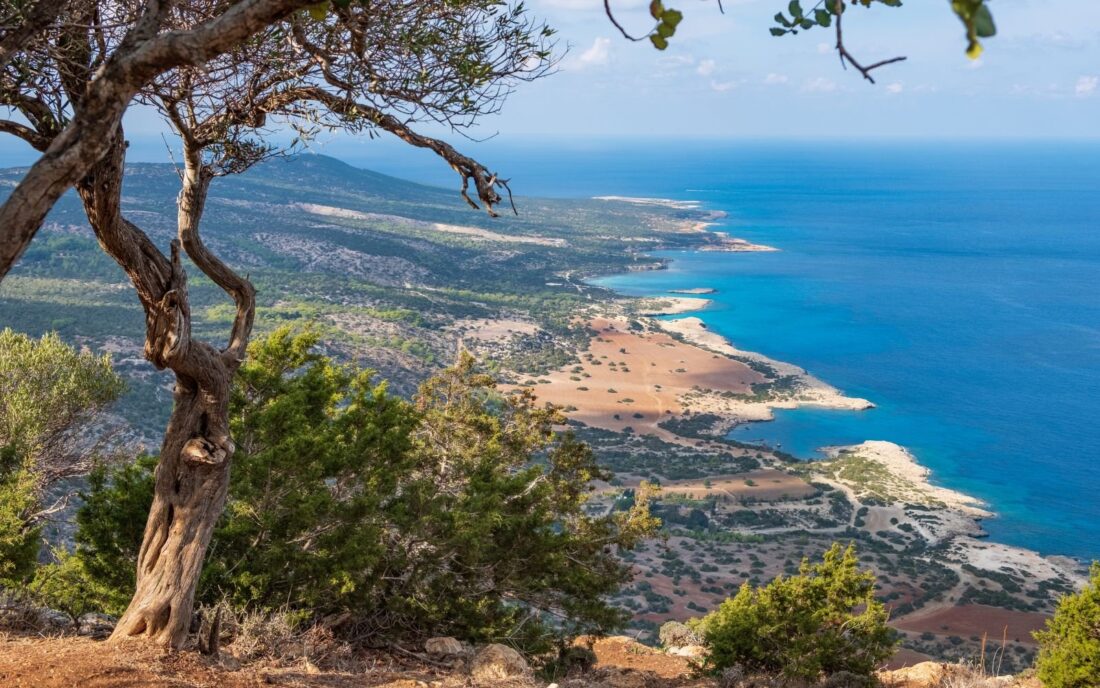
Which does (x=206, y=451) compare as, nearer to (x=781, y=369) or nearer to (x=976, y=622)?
(x=976, y=622)

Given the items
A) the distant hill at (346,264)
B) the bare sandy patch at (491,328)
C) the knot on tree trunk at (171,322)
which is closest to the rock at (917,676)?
the knot on tree trunk at (171,322)

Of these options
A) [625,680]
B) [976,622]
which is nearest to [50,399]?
[625,680]

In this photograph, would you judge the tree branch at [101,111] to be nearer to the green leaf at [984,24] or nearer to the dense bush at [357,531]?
the green leaf at [984,24]

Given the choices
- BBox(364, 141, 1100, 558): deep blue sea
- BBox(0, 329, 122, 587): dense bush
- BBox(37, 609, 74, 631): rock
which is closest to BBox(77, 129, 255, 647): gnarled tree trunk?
BBox(37, 609, 74, 631): rock

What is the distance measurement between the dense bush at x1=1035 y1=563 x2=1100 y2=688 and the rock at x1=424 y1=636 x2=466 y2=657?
5371mm

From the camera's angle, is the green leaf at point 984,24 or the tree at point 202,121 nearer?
the green leaf at point 984,24

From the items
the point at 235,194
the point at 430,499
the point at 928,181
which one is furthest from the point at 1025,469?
the point at 928,181

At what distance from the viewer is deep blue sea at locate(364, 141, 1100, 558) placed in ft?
126

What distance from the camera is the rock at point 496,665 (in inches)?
243

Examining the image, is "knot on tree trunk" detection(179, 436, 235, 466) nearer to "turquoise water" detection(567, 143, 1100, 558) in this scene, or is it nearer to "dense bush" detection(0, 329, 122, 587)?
"dense bush" detection(0, 329, 122, 587)

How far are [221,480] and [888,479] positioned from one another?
112ft

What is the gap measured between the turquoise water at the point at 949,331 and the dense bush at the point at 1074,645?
Answer: 24.6 metres

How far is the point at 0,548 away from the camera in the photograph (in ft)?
23.2

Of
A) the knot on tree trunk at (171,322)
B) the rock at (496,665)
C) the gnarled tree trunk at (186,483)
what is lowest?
the rock at (496,665)
